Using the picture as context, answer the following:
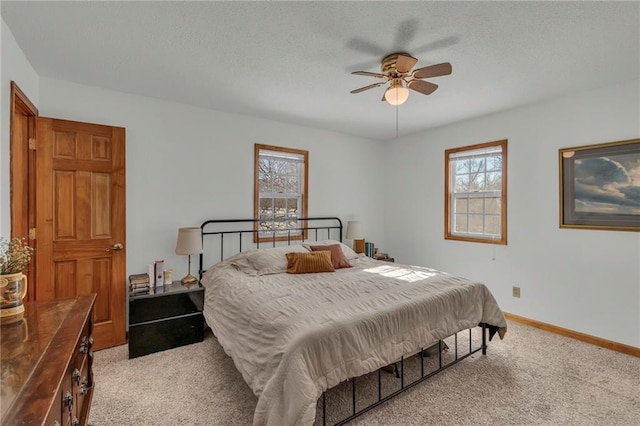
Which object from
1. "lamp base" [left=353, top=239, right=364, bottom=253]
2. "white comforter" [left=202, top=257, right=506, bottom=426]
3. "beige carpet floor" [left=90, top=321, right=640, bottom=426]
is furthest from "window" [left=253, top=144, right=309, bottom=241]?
"beige carpet floor" [left=90, top=321, right=640, bottom=426]

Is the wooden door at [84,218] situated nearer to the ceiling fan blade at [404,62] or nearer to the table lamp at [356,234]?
the ceiling fan blade at [404,62]

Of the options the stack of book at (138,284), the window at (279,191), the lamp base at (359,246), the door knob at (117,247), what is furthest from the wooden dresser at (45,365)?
the lamp base at (359,246)

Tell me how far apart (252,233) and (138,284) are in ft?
4.63

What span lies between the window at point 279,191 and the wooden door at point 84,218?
156 centimetres

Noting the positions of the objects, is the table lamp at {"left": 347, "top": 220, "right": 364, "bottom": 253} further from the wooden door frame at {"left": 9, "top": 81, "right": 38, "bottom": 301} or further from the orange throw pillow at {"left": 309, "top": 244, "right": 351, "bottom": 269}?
the wooden door frame at {"left": 9, "top": 81, "right": 38, "bottom": 301}

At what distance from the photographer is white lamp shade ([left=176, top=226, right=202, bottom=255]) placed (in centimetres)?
311

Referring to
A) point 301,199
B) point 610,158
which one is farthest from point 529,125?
point 301,199

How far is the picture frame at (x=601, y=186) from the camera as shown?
2826 millimetres

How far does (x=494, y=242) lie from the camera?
12.6ft

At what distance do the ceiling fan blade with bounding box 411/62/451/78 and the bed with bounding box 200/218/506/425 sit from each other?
64.9 inches

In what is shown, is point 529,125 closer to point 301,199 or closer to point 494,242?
point 494,242

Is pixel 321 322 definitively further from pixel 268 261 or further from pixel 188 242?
pixel 188 242

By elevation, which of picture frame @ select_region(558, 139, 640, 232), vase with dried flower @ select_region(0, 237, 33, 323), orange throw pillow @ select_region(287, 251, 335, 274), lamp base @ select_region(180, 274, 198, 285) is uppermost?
picture frame @ select_region(558, 139, 640, 232)

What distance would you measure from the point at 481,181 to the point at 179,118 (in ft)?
12.7
